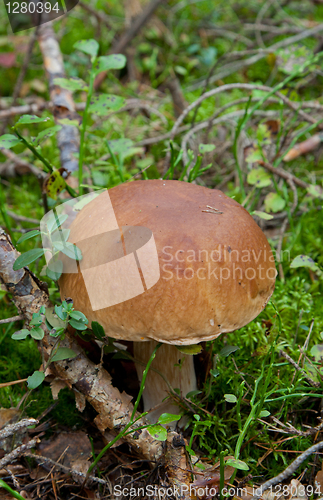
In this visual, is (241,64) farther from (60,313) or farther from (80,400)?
(80,400)

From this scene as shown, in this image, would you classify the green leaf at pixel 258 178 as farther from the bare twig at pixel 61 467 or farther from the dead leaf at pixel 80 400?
the bare twig at pixel 61 467

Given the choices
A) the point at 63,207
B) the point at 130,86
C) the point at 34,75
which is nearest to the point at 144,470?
the point at 63,207

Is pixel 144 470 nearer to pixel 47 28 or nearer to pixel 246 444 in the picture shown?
pixel 246 444

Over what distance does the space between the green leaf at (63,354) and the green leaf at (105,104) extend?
1142mm

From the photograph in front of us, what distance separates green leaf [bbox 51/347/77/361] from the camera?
1.27m

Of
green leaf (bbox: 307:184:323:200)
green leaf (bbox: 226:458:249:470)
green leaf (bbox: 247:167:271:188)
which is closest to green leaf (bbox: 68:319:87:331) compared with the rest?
green leaf (bbox: 226:458:249:470)

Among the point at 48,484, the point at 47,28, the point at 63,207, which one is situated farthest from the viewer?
the point at 47,28

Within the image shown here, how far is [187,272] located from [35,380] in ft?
1.99

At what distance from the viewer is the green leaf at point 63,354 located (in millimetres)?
1274

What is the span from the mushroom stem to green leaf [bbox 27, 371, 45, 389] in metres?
0.42

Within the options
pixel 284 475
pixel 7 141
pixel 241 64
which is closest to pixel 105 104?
pixel 7 141

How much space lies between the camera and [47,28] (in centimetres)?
289

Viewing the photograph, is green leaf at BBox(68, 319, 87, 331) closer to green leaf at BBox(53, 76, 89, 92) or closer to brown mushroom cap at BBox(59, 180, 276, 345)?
brown mushroom cap at BBox(59, 180, 276, 345)

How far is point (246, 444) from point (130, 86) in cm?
336
